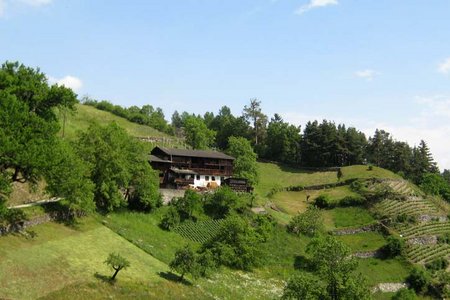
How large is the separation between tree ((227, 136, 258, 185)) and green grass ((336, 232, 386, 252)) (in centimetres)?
2285

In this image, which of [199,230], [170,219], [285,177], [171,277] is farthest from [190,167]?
[171,277]

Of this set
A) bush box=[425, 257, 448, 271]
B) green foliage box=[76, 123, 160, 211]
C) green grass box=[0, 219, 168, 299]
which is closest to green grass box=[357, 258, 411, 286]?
bush box=[425, 257, 448, 271]

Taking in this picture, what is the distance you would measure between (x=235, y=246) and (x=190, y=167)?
3192cm

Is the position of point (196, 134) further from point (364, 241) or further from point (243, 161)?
point (364, 241)

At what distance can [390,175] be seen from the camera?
118m

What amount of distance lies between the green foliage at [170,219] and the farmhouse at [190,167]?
53.9 ft

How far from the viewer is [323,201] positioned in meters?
102

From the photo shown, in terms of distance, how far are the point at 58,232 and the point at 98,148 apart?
1603 cm

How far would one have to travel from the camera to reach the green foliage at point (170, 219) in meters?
71.1

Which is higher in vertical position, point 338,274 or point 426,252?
point 338,274

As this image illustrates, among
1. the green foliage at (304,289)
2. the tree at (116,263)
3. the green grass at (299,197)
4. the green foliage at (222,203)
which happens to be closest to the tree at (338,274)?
the green foliage at (304,289)

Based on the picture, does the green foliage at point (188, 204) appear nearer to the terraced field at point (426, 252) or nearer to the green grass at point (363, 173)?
the terraced field at point (426, 252)

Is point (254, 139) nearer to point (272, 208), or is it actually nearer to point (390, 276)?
point (272, 208)

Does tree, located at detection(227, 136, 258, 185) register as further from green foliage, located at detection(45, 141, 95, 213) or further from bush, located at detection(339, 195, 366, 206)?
green foliage, located at detection(45, 141, 95, 213)
